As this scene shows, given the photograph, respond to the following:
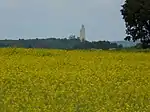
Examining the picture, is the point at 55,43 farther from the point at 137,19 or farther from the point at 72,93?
the point at 72,93

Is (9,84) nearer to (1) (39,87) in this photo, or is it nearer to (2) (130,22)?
(1) (39,87)

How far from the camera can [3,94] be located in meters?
10.9

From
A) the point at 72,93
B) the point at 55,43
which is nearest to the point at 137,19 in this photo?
the point at 55,43

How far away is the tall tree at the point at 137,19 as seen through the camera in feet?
149

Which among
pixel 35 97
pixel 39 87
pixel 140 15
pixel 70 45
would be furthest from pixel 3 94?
pixel 70 45

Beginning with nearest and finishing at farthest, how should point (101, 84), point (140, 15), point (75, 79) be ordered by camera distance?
point (101, 84)
point (75, 79)
point (140, 15)

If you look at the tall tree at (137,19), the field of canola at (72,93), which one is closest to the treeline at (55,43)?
the tall tree at (137,19)

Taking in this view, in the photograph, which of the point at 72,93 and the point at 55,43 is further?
the point at 55,43

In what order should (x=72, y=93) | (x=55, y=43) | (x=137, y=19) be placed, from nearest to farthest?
1. (x=72, y=93)
2. (x=137, y=19)
3. (x=55, y=43)

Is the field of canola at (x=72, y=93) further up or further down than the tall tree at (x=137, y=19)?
further down

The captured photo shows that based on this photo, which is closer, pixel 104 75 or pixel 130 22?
pixel 104 75

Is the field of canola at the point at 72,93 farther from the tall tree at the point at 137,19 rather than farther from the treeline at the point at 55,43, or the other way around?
the treeline at the point at 55,43

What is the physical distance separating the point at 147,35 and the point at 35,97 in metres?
38.1

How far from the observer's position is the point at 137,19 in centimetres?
4709
